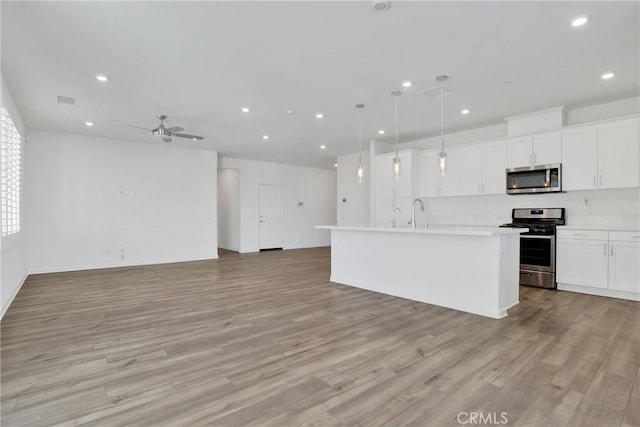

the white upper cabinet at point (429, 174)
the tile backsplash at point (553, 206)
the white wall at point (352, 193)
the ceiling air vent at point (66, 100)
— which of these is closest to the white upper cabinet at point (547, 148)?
the tile backsplash at point (553, 206)

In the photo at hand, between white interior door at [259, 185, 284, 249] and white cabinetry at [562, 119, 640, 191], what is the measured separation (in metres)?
7.76

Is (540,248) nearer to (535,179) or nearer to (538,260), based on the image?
(538,260)

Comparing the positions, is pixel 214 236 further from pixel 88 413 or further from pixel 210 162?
pixel 88 413

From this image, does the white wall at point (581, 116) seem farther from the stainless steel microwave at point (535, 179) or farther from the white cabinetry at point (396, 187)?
the white cabinetry at point (396, 187)

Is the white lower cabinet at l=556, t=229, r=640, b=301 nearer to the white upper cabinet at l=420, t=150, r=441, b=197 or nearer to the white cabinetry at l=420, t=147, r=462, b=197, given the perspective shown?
the white cabinetry at l=420, t=147, r=462, b=197

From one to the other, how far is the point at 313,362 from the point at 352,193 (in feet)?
22.4

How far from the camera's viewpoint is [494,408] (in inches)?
78.1

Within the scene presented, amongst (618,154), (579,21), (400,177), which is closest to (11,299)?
(400,177)

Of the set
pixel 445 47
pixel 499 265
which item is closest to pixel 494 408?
pixel 499 265

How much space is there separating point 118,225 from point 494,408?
7841 millimetres

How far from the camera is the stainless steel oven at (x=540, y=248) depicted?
5074 millimetres

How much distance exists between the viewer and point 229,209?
1062 cm

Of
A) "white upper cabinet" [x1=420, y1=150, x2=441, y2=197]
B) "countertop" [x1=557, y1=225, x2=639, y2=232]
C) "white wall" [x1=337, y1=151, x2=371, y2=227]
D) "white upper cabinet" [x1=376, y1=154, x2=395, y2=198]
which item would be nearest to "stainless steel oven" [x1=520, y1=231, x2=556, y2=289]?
"countertop" [x1=557, y1=225, x2=639, y2=232]

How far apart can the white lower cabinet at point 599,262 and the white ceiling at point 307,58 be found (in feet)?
6.69
